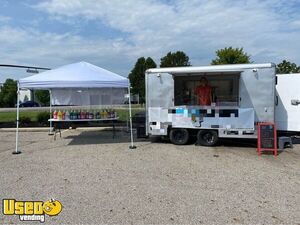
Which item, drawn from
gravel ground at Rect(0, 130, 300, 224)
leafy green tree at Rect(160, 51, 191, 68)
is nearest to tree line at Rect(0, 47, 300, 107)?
leafy green tree at Rect(160, 51, 191, 68)

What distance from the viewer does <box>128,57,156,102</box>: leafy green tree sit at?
152 feet

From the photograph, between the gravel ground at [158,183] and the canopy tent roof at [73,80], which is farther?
the canopy tent roof at [73,80]

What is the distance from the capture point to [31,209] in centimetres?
462

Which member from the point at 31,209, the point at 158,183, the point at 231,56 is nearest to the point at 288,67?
the point at 231,56

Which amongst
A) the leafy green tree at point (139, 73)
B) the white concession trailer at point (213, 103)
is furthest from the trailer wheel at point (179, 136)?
the leafy green tree at point (139, 73)

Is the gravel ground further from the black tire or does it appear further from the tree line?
the tree line

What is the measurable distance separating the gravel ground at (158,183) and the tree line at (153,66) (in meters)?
5.06

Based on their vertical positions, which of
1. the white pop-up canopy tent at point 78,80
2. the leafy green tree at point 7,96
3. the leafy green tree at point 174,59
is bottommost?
the white pop-up canopy tent at point 78,80

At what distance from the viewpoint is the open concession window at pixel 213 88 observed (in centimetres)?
1048

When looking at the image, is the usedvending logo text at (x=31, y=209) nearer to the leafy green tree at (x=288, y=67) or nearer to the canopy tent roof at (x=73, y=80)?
the canopy tent roof at (x=73, y=80)

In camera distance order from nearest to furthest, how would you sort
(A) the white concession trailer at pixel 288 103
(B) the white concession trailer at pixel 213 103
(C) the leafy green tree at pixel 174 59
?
(B) the white concession trailer at pixel 213 103 → (A) the white concession trailer at pixel 288 103 → (C) the leafy green tree at pixel 174 59

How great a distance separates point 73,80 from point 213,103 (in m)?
4.63

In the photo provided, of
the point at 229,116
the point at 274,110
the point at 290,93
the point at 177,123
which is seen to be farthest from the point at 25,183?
the point at 290,93

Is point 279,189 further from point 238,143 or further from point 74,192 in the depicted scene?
point 238,143
